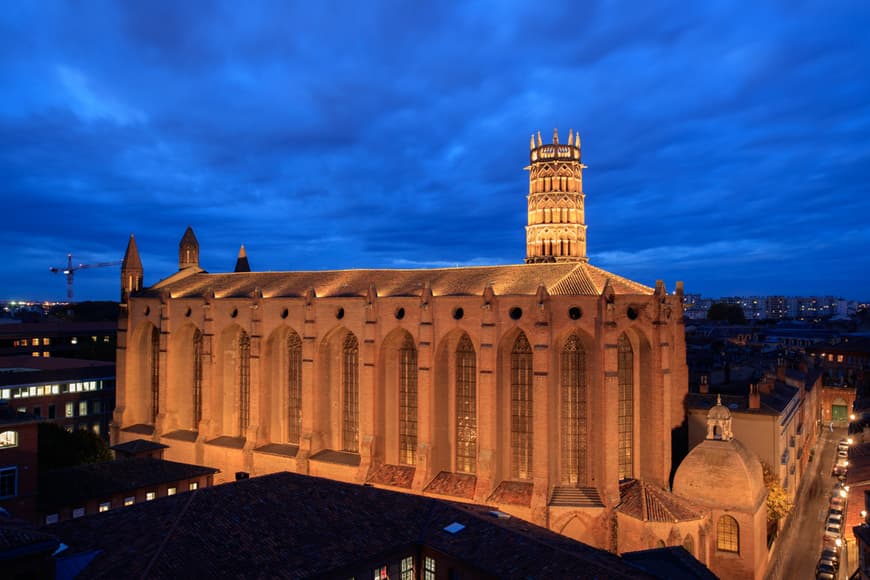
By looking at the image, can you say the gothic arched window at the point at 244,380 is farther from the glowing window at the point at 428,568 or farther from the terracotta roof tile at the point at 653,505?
the terracotta roof tile at the point at 653,505

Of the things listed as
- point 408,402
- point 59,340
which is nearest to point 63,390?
point 59,340

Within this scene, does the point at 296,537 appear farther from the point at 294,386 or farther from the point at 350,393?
the point at 294,386

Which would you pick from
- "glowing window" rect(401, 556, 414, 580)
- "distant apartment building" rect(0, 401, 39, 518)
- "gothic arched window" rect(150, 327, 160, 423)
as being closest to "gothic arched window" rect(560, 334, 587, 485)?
"glowing window" rect(401, 556, 414, 580)

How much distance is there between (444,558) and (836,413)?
85410 millimetres

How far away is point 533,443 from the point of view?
1650 inches

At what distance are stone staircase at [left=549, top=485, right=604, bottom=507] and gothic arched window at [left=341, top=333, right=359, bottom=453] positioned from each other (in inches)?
623

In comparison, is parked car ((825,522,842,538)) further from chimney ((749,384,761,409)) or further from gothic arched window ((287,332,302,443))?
gothic arched window ((287,332,302,443))

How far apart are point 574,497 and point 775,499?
1510 centimetres

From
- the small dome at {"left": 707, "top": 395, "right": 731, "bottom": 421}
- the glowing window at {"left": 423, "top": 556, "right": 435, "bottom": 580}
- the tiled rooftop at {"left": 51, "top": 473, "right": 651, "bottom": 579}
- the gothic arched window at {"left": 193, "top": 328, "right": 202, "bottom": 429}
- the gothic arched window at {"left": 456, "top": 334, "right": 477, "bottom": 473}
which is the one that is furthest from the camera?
the gothic arched window at {"left": 193, "top": 328, "right": 202, "bottom": 429}

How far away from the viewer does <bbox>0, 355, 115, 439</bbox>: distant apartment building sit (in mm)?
64812

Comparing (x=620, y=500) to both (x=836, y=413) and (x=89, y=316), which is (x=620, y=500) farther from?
(x=89, y=316)

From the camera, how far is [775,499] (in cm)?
4488

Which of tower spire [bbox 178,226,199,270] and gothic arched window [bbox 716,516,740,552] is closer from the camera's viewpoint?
gothic arched window [bbox 716,516,740,552]

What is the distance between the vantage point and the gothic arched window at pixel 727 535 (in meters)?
39.8
